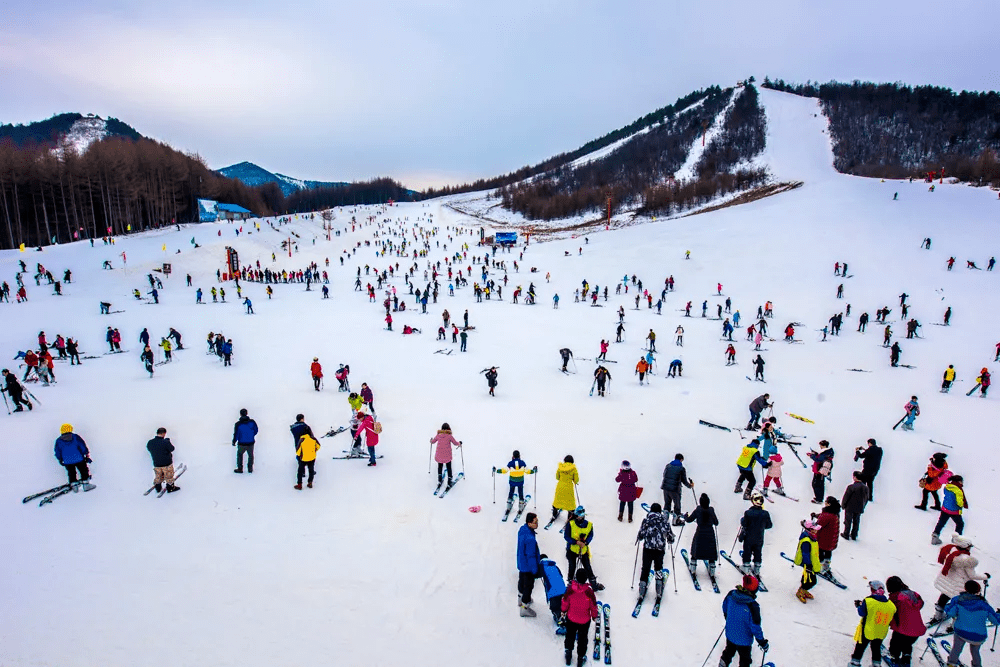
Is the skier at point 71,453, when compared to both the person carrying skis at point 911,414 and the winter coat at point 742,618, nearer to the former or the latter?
the winter coat at point 742,618

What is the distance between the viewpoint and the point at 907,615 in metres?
5.05

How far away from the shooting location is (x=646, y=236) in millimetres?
52062

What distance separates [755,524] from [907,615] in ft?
5.59

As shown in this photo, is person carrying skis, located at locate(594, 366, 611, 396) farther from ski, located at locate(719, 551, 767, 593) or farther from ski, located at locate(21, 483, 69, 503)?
ski, located at locate(21, 483, 69, 503)

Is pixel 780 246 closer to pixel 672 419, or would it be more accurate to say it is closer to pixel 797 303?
pixel 797 303

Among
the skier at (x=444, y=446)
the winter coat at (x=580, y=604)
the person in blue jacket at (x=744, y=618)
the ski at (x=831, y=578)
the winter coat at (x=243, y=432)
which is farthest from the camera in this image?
the winter coat at (x=243, y=432)

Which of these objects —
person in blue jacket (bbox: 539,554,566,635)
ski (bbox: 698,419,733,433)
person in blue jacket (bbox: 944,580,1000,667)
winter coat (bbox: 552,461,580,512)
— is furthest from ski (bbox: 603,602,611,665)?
ski (bbox: 698,419,733,433)

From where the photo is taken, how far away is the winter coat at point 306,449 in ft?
28.6

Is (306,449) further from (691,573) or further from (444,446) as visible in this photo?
(691,573)

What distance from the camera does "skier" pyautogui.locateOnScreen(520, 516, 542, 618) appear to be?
5.79m

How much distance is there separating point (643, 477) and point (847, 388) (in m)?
11.9

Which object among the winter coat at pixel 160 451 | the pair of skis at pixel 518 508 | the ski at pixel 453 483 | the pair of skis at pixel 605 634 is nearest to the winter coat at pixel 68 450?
the winter coat at pixel 160 451

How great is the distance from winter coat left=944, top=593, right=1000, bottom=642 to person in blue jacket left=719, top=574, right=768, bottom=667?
2303mm

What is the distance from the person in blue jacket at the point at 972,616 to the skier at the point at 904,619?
0.39 m
